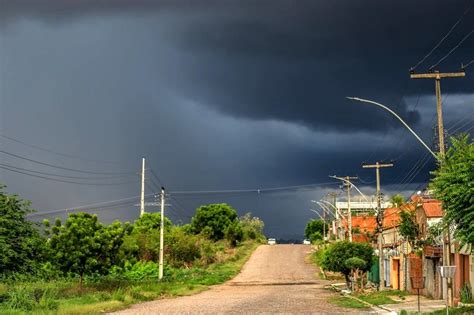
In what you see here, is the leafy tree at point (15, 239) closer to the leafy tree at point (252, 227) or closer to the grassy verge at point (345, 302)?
the grassy verge at point (345, 302)

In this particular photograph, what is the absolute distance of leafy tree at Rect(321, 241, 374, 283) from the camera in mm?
53406

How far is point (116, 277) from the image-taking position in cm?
5800

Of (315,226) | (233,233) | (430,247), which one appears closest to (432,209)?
(430,247)

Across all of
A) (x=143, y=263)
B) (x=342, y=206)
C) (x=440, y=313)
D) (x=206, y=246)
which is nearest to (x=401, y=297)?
(x=440, y=313)

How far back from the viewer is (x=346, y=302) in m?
41.7

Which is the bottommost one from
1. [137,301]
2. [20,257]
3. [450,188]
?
[137,301]

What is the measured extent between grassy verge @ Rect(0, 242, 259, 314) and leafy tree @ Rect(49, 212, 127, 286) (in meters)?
1.64

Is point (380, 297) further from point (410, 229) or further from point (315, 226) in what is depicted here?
point (315, 226)

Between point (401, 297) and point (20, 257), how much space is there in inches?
946

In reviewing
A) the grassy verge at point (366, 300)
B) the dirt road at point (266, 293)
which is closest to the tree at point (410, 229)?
the grassy verge at point (366, 300)

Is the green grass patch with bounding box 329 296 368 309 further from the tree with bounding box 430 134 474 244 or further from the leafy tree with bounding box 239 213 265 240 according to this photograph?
the leafy tree with bounding box 239 213 265 240

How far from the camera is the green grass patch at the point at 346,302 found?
128 feet

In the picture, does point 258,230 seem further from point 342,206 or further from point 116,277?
point 116,277

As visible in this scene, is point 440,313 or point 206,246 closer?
point 440,313
